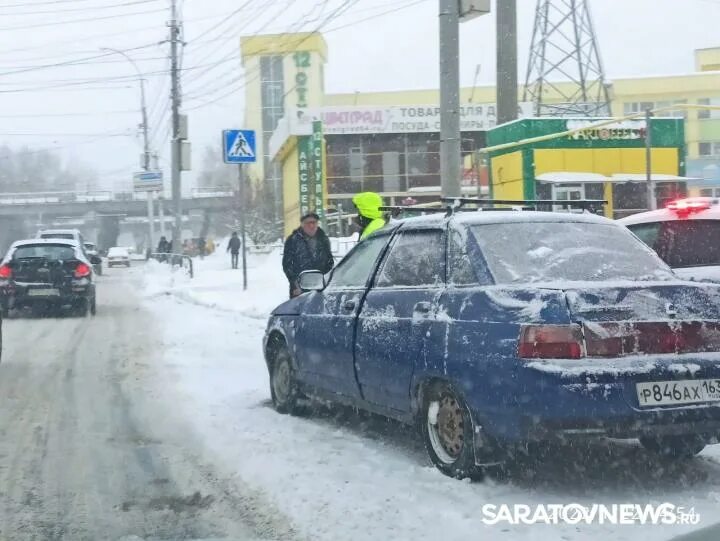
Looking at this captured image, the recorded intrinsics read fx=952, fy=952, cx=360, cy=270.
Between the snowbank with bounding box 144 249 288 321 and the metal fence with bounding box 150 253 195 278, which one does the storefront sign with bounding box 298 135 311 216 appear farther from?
the snowbank with bounding box 144 249 288 321

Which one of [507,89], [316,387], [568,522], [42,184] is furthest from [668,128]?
[42,184]

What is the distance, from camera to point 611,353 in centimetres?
485

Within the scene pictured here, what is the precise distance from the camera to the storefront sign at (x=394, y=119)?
48750mm

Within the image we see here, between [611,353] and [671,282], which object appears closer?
[611,353]

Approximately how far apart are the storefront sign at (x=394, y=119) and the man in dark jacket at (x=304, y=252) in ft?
127

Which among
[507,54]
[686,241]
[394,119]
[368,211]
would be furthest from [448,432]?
[394,119]

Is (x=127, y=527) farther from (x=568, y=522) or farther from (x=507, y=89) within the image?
(x=507, y=89)

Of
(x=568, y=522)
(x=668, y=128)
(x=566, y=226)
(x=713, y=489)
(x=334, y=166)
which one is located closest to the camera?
(x=568, y=522)

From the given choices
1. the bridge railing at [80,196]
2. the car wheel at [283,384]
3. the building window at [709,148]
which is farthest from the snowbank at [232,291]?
the bridge railing at [80,196]

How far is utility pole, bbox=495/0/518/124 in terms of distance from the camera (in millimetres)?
17984

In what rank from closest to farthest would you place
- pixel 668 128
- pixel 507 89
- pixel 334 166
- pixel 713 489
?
pixel 713 489
pixel 507 89
pixel 668 128
pixel 334 166

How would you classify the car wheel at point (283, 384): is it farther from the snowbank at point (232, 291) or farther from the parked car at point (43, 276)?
the parked car at point (43, 276)

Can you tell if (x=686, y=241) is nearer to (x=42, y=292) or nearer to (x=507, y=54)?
(x=507, y=54)

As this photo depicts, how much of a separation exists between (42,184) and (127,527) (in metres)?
102
